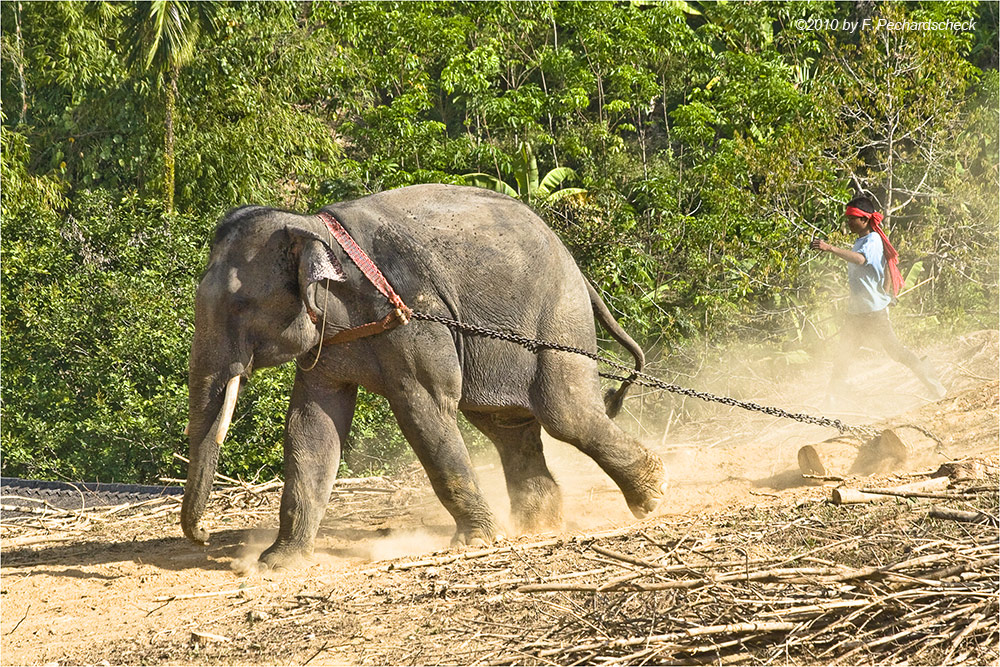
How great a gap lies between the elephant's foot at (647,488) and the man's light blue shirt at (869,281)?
8.65 feet

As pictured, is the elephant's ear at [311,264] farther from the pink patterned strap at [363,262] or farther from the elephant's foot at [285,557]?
the elephant's foot at [285,557]

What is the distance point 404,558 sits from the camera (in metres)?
5.81

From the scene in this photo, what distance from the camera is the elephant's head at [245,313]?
5.68m

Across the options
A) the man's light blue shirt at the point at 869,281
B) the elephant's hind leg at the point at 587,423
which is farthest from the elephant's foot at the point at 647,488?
the man's light blue shirt at the point at 869,281

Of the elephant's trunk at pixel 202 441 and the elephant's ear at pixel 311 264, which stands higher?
the elephant's ear at pixel 311 264

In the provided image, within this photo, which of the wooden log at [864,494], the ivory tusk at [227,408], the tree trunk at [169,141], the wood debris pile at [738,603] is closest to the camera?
the wood debris pile at [738,603]

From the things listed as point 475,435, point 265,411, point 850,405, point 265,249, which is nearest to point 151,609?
point 265,249

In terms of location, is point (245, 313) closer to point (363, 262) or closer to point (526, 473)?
point (363, 262)

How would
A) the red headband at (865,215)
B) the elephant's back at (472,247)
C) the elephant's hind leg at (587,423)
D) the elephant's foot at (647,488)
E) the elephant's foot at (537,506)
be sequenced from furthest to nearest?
the red headband at (865,215)
the elephant's foot at (537,506)
the elephant's foot at (647,488)
the elephant's hind leg at (587,423)
the elephant's back at (472,247)

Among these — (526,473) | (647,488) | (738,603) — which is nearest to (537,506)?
(526,473)

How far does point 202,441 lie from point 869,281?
4900 millimetres

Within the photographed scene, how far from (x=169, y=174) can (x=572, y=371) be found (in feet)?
28.4

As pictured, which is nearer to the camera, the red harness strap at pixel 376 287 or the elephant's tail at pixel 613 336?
the red harness strap at pixel 376 287

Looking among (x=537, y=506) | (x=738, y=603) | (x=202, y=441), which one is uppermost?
(x=202, y=441)
